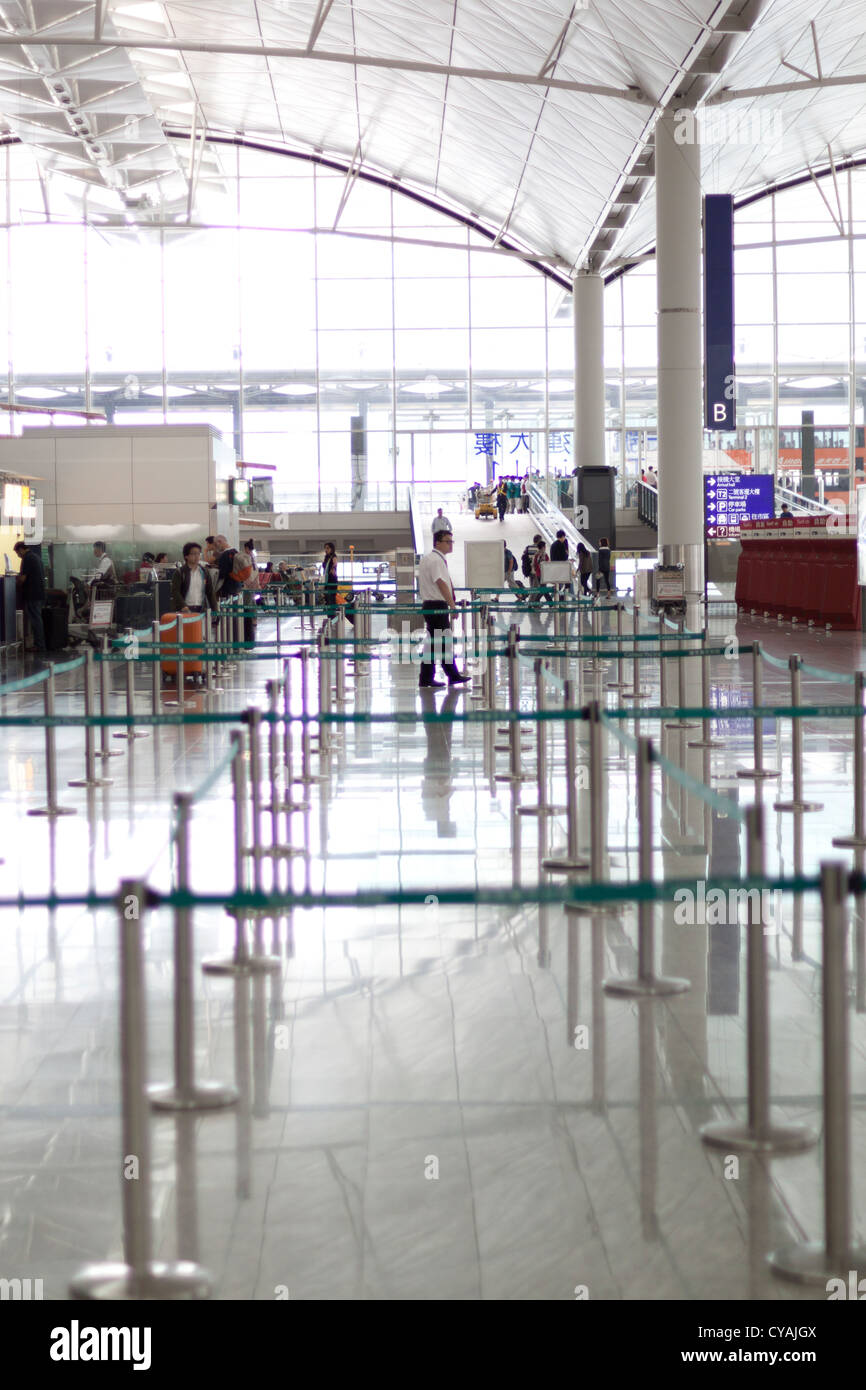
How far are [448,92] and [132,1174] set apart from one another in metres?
34.7

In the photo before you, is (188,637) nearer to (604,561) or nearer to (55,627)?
(55,627)

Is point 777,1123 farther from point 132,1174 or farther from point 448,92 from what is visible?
point 448,92

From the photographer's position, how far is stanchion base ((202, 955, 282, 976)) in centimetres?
600

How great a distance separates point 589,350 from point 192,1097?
39651 mm

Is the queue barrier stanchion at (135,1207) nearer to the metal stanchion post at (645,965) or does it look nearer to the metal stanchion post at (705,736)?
the metal stanchion post at (645,965)

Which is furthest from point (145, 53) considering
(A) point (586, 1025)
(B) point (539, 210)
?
(A) point (586, 1025)

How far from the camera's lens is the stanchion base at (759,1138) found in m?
4.24

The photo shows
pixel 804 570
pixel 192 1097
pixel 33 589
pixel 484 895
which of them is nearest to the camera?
pixel 484 895

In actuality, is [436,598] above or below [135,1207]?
above

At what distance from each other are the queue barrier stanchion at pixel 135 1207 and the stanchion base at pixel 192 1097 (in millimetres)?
776

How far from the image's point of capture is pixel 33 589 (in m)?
22.7

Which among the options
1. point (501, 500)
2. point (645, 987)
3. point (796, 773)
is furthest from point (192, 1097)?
point (501, 500)

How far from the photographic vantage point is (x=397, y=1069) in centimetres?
491

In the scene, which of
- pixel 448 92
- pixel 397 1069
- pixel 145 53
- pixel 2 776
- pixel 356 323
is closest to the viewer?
pixel 397 1069
